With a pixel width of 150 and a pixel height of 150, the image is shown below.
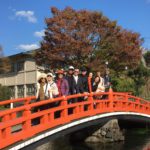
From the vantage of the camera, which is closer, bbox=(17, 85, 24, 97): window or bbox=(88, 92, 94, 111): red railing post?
bbox=(88, 92, 94, 111): red railing post

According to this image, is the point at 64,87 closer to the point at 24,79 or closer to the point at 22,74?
the point at 24,79

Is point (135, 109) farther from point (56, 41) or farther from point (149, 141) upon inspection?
point (56, 41)

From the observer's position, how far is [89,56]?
33719mm

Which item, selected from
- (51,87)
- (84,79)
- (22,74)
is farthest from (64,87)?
(22,74)

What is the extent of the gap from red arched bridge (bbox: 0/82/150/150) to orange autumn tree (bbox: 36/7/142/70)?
12.3 metres

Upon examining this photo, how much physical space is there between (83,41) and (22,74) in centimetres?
1624

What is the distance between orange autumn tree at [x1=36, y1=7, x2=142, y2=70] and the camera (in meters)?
32.8

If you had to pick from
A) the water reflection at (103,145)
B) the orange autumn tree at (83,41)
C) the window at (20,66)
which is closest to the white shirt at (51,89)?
the water reflection at (103,145)

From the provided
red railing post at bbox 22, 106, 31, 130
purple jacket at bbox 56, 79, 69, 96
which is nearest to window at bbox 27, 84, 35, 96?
purple jacket at bbox 56, 79, 69, 96

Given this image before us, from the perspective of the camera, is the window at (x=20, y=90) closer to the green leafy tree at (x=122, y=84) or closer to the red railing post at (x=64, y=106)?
the green leafy tree at (x=122, y=84)

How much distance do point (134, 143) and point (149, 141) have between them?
40.4 inches

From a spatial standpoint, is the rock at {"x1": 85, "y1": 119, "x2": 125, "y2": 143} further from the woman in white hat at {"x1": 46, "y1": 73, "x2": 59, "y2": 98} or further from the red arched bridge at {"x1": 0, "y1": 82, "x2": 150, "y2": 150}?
the woman in white hat at {"x1": 46, "y1": 73, "x2": 59, "y2": 98}

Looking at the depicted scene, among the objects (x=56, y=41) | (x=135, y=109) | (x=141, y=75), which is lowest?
(x=135, y=109)

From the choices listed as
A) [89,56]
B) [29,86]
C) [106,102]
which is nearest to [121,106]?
[106,102]
